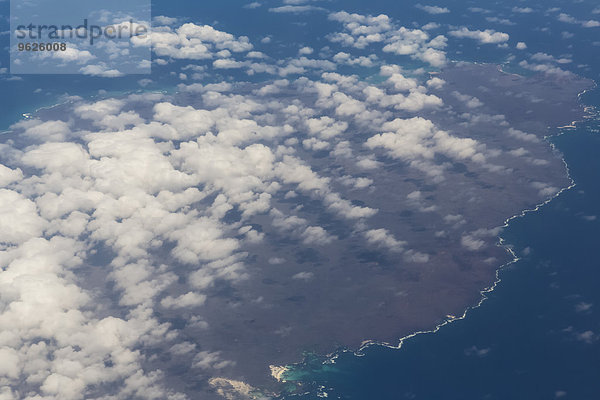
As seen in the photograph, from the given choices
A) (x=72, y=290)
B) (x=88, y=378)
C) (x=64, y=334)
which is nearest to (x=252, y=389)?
(x=88, y=378)

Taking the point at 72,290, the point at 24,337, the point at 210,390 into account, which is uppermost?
the point at 72,290

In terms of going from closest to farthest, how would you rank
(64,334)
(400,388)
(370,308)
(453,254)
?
(400,388) < (64,334) < (370,308) < (453,254)

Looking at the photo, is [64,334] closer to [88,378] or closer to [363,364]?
[88,378]

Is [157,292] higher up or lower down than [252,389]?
higher up

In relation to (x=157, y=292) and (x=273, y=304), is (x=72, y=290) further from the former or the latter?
(x=273, y=304)

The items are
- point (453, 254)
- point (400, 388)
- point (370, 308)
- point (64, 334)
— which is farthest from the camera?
point (453, 254)

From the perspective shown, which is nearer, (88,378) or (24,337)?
(88,378)
